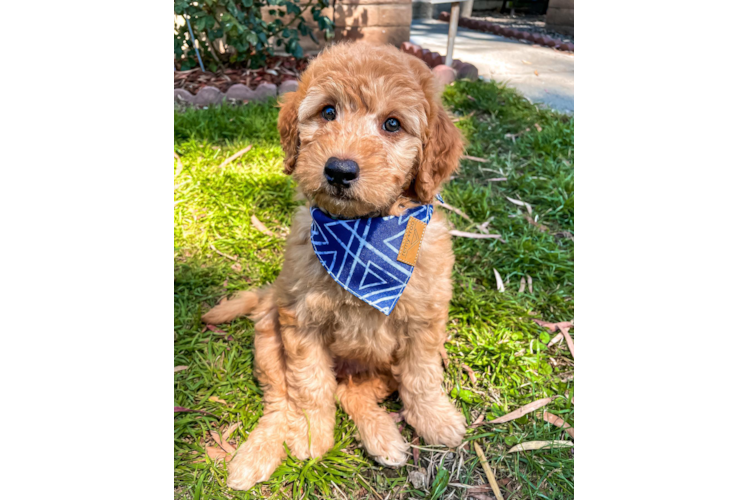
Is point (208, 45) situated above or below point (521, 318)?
above

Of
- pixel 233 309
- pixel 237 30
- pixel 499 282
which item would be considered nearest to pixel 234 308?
pixel 233 309

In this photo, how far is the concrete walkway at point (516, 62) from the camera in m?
7.24

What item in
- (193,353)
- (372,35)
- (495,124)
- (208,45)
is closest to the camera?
(193,353)

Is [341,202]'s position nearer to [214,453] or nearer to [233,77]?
[214,453]

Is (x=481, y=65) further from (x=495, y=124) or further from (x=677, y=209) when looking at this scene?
(x=677, y=209)

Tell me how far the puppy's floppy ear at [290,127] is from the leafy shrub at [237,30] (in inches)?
163

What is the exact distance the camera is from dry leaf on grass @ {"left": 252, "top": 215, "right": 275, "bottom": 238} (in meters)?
4.06

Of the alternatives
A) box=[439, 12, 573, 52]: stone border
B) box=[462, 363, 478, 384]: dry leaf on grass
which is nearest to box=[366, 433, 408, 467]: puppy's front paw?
box=[462, 363, 478, 384]: dry leaf on grass

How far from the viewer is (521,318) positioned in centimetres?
333

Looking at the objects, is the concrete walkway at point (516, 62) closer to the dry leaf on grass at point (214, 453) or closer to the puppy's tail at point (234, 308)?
the puppy's tail at point (234, 308)

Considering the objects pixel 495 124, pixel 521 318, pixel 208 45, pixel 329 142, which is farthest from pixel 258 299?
pixel 208 45

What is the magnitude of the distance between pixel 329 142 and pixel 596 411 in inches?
65.5

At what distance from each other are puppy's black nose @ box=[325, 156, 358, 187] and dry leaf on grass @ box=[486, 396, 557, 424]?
1.70m

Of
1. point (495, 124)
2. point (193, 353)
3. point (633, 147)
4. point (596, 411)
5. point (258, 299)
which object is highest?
point (633, 147)
